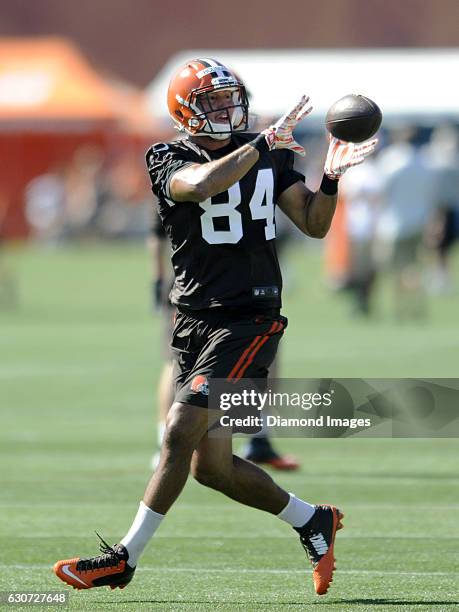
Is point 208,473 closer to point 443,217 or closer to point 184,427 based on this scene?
point 184,427

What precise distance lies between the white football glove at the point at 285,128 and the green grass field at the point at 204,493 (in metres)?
1.79

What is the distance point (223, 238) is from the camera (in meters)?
6.43

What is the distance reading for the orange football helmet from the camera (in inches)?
257

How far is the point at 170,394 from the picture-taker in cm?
926

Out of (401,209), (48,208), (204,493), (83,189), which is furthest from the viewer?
(83,189)

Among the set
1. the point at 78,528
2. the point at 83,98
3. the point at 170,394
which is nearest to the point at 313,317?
the point at 170,394

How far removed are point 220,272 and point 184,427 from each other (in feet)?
2.15

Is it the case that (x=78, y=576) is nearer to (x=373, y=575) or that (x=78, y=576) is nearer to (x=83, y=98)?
(x=373, y=575)

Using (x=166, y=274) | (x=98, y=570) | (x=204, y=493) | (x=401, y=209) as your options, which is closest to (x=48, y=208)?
(x=401, y=209)

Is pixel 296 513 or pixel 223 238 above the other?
pixel 223 238

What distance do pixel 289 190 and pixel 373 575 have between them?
65.1 inches

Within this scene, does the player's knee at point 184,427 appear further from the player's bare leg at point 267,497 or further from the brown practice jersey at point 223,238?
the brown practice jersey at point 223,238

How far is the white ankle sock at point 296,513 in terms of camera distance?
21.5 feet

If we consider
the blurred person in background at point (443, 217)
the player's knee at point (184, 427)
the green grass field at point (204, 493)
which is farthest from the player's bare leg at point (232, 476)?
the blurred person in background at point (443, 217)
